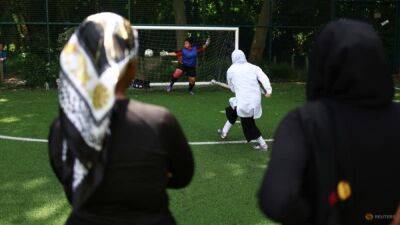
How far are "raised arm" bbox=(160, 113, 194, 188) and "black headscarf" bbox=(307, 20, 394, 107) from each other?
59 centimetres

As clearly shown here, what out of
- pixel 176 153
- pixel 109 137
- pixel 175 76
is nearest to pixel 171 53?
pixel 175 76

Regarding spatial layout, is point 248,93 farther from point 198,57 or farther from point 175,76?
point 198,57

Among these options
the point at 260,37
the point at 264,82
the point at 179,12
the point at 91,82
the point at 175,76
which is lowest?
the point at 175,76

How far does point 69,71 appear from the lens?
2.03 meters

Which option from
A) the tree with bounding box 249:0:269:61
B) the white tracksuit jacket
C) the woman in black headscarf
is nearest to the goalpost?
the tree with bounding box 249:0:269:61

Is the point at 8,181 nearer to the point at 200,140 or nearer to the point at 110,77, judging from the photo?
the point at 200,140

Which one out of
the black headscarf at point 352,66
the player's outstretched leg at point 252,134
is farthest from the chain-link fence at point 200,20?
the black headscarf at point 352,66

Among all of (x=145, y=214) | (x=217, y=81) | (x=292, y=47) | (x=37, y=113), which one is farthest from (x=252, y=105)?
(x=292, y=47)

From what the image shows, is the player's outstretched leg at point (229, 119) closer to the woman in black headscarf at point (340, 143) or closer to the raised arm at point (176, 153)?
the raised arm at point (176, 153)

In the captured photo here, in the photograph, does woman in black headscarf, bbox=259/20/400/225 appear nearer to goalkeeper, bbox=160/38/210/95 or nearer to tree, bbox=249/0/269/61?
goalkeeper, bbox=160/38/210/95

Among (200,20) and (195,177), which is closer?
(195,177)

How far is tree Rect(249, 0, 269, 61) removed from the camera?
1980 centimetres

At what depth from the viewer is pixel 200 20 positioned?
19641 millimetres

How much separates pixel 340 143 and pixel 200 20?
17952 millimetres
